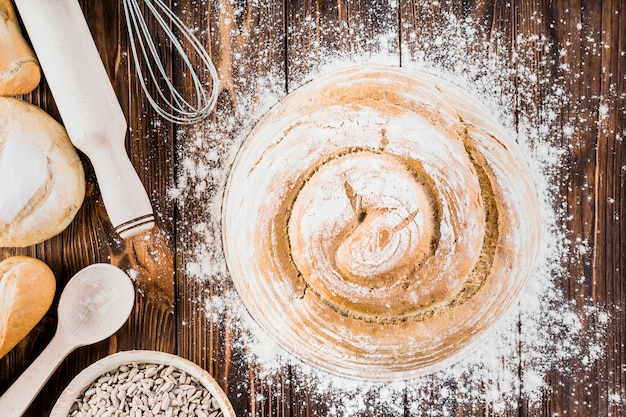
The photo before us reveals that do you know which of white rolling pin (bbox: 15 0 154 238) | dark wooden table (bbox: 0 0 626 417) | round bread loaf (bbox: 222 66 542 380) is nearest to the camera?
round bread loaf (bbox: 222 66 542 380)

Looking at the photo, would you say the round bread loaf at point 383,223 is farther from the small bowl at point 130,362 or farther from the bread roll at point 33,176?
the bread roll at point 33,176

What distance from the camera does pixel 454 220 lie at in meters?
0.90

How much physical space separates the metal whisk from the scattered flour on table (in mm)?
41

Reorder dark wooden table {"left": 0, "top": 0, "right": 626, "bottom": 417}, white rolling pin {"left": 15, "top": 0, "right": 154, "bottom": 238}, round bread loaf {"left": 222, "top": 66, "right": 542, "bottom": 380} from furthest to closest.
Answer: dark wooden table {"left": 0, "top": 0, "right": 626, "bottom": 417}
white rolling pin {"left": 15, "top": 0, "right": 154, "bottom": 238}
round bread loaf {"left": 222, "top": 66, "right": 542, "bottom": 380}

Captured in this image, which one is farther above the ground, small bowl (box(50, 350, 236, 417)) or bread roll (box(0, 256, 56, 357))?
bread roll (box(0, 256, 56, 357))

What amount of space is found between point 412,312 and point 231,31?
655 mm

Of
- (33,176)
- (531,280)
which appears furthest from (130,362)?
(531,280)

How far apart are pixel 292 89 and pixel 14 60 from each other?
1.71ft

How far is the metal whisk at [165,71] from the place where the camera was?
45.9 inches

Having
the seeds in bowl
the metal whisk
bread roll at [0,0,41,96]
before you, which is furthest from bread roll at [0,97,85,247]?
the seeds in bowl

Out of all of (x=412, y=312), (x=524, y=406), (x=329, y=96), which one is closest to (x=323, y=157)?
(x=329, y=96)

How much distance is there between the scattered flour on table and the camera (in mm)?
1161

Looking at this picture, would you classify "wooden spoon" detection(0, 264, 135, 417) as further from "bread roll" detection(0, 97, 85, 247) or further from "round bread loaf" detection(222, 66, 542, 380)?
"round bread loaf" detection(222, 66, 542, 380)

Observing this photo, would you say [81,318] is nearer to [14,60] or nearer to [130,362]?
[130,362]
